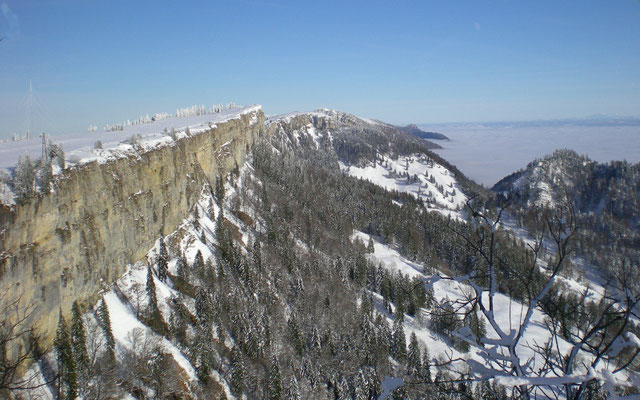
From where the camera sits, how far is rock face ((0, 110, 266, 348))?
23.0 meters

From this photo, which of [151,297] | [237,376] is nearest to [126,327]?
[151,297]

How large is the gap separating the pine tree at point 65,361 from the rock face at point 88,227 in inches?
45.0

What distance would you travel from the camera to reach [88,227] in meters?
30.6

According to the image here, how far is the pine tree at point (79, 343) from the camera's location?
24.5m

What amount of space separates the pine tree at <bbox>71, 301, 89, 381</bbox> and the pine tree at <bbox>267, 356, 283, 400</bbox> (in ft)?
55.3

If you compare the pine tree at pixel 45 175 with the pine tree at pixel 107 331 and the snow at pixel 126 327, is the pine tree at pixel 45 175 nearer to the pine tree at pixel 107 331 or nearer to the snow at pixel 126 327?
the pine tree at pixel 107 331

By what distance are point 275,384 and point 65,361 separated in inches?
732

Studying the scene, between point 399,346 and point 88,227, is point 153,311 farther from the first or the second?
point 399,346

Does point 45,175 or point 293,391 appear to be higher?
point 45,175

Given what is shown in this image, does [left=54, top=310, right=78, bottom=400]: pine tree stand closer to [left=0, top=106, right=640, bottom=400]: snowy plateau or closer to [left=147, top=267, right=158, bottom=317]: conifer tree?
[left=0, top=106, right=640, bottom=400]: snowy plateau

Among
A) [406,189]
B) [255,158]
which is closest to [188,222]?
[255,158]

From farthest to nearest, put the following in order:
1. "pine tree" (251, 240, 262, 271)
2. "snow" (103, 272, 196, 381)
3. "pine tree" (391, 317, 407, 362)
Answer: "pine tree" (251, 240, 262, 271) → "pine tree" (391, 317, 407, 362) → "snow" (103, 272, 196, 381)

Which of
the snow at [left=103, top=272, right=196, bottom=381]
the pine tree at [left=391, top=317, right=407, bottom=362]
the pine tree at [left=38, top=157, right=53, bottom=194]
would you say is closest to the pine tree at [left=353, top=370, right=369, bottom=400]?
the pine tree at [left=391, top=317, right=407, bottom=362]

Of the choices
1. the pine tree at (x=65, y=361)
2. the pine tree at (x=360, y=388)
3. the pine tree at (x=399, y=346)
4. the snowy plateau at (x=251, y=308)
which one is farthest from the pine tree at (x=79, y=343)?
the pine tree at (x=399, y=346)
